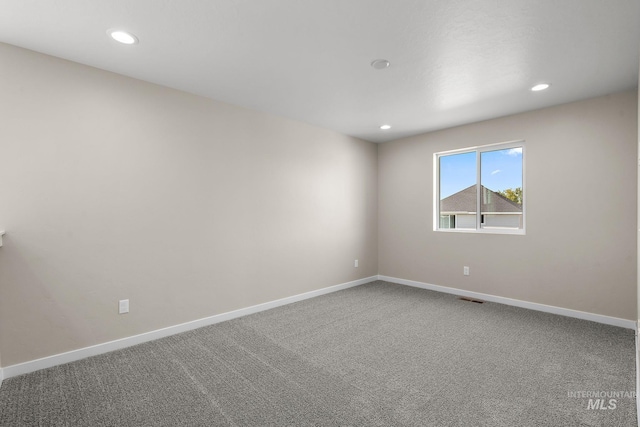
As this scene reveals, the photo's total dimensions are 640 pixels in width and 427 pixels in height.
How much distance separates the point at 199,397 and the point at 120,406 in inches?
17.9

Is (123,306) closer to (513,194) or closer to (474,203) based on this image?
(474,203)

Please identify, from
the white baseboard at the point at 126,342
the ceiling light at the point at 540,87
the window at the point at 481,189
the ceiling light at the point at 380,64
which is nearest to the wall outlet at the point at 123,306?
the white baseboard at the point at 126,342

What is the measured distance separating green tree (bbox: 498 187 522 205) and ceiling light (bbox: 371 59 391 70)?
2.54 m

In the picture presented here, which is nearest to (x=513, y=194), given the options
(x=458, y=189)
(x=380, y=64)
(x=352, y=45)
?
(x=458, y=189)

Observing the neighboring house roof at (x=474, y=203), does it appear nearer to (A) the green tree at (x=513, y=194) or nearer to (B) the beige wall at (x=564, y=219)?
(A) the green tree at (x=513, y=194)

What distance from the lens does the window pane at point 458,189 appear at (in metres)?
4.36

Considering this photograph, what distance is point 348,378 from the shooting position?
2.16 m

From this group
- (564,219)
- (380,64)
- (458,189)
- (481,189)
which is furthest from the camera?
(458,189)

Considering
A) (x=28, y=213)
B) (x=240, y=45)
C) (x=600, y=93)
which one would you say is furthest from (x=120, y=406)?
(x=600, y=93)

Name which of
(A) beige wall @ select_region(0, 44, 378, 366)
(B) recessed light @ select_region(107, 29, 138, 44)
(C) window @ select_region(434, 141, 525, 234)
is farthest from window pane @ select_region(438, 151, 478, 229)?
(B) recessed light @ select_region(107, 29, 138, 44)

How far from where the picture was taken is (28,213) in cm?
226

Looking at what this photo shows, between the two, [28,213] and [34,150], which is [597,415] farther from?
[34,150]

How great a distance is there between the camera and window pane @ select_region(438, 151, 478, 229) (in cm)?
436

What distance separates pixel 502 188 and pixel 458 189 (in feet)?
1.98
